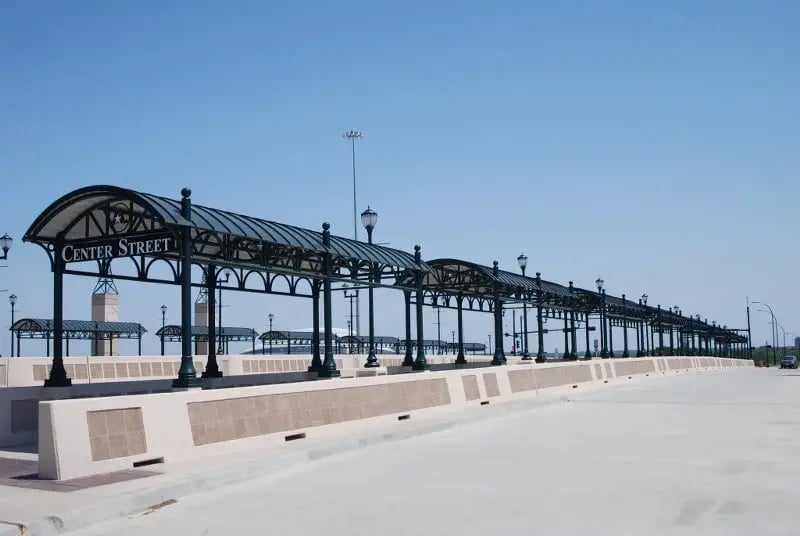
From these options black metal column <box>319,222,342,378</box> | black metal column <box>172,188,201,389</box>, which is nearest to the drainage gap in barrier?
black metal column <box>172,188,201,389</box>

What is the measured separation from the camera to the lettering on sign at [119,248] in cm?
1634

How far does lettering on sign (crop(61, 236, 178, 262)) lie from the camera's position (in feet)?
53.6

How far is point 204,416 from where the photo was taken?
537 inches

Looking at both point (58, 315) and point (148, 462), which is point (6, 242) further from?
point (148, 462)

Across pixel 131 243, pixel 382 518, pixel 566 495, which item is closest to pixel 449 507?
pixel 382 518

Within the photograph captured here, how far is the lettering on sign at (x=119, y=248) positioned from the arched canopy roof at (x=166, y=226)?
0.15 meters

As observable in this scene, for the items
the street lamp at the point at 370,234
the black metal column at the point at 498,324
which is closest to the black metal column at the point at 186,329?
the street lamp at the point at 370,234

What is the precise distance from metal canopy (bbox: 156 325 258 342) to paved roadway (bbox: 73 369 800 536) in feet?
101

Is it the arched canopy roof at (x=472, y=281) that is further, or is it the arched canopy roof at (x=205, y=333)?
A: the arched canopy roof at (x=205, y=333)

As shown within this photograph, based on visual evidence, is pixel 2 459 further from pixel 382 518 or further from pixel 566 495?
pixel 566 495

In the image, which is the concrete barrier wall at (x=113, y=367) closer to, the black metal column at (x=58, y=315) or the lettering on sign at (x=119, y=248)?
the black metal column at (x=58, y=315)

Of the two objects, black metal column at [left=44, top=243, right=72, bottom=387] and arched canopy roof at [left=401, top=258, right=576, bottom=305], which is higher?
arched canopy roof at [left=401, top=258, right=576, bottom=305]

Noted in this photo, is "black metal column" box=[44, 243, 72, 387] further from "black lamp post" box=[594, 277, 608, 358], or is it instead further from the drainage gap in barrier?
"black lamp post" box=[594, 277, 608, 358]

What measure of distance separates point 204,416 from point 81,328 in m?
31.7
